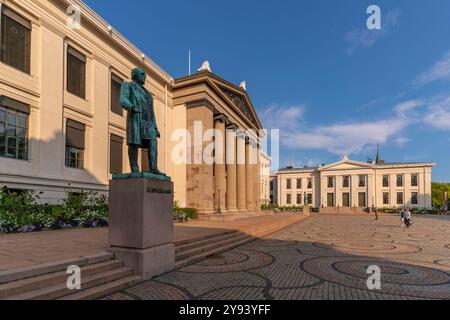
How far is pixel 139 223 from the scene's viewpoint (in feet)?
22.8

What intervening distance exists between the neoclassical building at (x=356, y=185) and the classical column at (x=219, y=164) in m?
43.8

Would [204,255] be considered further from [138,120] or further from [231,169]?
[231,169]

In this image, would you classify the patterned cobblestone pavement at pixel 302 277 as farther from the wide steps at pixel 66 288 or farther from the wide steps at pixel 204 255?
the wide steps at pixel 66 288

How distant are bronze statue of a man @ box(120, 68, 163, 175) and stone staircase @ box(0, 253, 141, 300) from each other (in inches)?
95.3

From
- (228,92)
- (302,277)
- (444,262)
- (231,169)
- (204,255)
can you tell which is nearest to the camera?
(302,277)

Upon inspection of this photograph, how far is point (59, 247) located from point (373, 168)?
77.9m

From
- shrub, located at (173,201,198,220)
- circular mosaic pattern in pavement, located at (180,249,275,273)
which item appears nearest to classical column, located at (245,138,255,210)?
shrub, located at (173,201,198,220)

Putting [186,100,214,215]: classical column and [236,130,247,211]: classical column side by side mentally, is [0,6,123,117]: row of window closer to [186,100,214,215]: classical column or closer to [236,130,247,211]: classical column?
[186,100,214,215]: classical column

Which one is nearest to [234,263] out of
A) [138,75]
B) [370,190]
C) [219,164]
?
[138,75]

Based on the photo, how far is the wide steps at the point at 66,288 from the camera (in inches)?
190

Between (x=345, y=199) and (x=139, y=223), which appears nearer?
(x=139, y=223)

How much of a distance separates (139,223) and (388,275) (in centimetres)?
660

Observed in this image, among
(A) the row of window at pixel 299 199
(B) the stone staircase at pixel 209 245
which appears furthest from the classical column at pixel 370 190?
(B) the stone staircase at pixel 209 245
